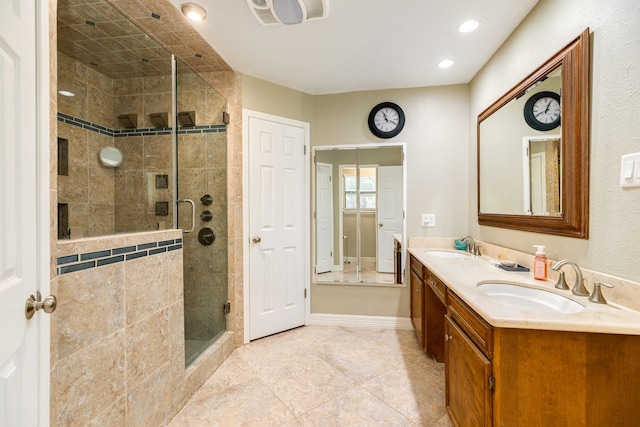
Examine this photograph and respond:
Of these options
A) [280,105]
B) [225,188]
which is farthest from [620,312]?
[280,105]

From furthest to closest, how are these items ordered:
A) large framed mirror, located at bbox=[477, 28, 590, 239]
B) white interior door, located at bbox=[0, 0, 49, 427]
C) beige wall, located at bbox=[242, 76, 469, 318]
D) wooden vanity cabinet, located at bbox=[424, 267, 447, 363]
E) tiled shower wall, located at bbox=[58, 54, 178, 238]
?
beige wall, located at bbox=[242, 76, 469, 318]
wooden vanity cabinet, located at bbox=[424, 267, 447, 363]
tiled shower wall, located at bbox=[58, 54, 178, 238]
large framed mirror, located at bbox=[477, 28, 590, 239]
white interior door, located at bbox=[0, 0, 49, 427]

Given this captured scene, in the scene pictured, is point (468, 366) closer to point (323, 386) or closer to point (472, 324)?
point (472, 324)

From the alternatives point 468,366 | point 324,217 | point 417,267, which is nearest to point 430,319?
point 417,267

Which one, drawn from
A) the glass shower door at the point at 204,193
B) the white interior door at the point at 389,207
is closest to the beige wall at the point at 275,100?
the glass shower door at the point at 204,193

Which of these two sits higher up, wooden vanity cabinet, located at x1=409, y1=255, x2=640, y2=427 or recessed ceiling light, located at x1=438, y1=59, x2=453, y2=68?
recessed ceiling light, located at x1=438, y1=59, x2=453, y2=68

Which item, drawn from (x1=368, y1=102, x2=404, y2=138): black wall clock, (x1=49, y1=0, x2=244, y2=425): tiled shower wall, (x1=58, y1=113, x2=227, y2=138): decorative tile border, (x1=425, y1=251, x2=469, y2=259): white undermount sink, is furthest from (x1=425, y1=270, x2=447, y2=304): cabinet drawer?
(x1=58, y1=113, x2=227, y2=138): decorative tile border

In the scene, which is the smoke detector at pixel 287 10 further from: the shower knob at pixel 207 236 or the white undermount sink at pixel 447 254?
the white undermount sink at pixel 447 254

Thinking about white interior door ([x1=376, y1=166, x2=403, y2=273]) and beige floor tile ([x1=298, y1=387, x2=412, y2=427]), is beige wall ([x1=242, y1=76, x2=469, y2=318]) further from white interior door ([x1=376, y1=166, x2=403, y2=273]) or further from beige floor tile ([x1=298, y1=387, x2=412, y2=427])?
beige floor tile ([x1=298, y1=387, x2=412, y2=427])

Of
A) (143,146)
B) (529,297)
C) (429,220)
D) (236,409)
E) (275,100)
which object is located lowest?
(236,409)

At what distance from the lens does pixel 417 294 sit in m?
2.27

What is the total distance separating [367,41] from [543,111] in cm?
120

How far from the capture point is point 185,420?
1.54 metres

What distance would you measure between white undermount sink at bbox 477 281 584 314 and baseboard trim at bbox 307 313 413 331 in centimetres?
146

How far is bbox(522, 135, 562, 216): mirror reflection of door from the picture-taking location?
4.62ft
